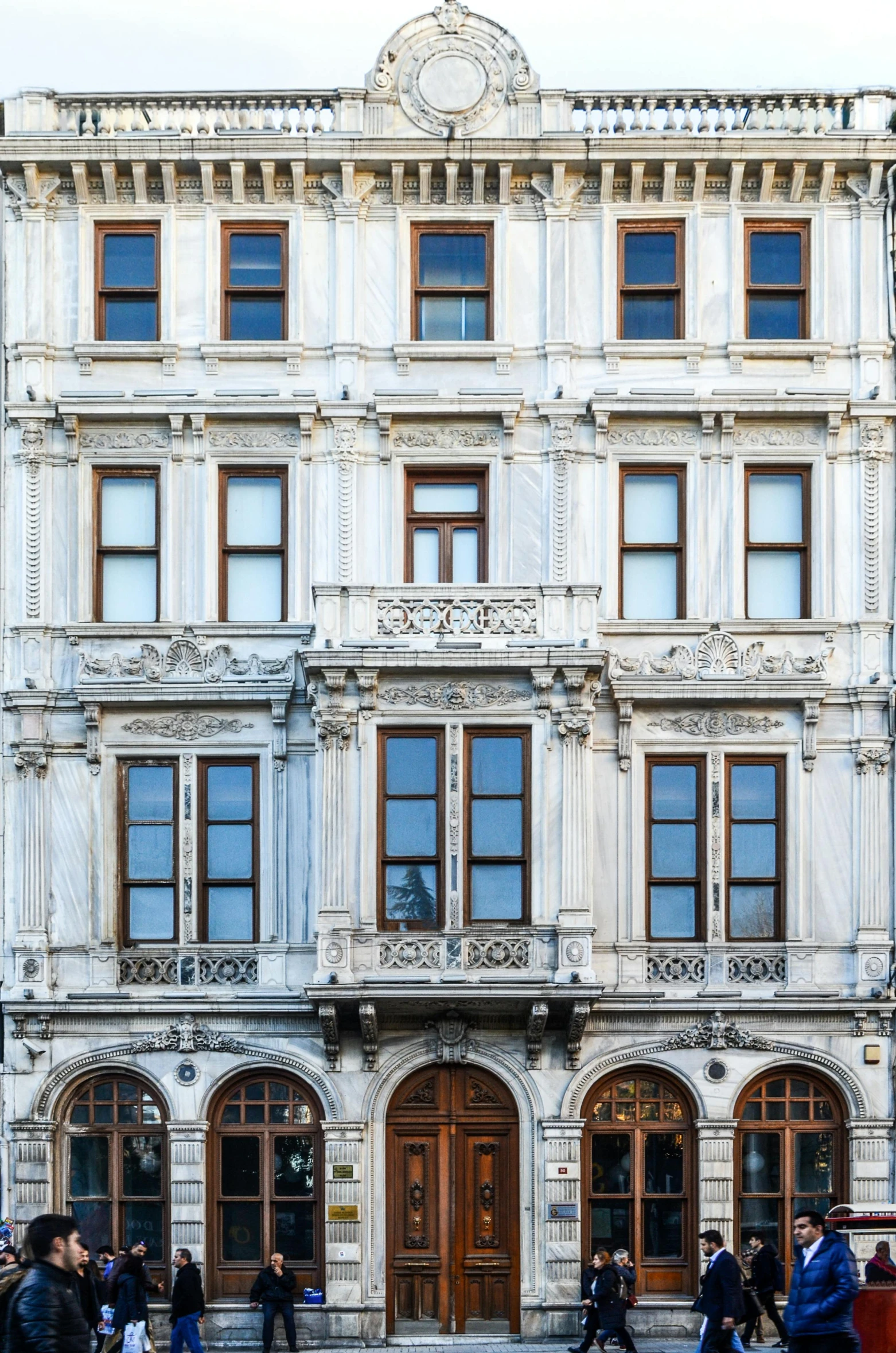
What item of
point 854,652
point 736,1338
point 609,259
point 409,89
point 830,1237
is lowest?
point 736,1338

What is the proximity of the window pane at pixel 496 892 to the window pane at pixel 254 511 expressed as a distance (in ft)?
18.4

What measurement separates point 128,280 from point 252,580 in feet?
15.5

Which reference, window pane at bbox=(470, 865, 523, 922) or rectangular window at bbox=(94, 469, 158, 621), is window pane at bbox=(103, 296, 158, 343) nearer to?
rectangular window at bbox=(94, 469, 158, 621)

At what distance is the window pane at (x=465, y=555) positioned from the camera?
2783 cm

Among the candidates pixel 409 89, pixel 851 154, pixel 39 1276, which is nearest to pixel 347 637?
pixel 409 89

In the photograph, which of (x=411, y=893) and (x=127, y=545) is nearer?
(x=411, y=893)

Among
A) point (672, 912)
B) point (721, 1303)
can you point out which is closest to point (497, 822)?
point (672, 912)

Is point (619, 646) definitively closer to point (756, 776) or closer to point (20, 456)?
point (756, 776)

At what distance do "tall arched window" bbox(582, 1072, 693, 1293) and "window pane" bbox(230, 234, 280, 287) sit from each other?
12.5 meters

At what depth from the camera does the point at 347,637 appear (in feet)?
86.8

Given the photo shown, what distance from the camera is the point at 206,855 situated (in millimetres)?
27328

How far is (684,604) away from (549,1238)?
8938 mm

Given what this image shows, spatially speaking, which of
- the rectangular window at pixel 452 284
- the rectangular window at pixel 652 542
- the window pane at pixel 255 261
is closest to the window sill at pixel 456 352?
the rectangular window at pixel 452 284

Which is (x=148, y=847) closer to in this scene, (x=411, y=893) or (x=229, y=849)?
(x=229, y=849)
